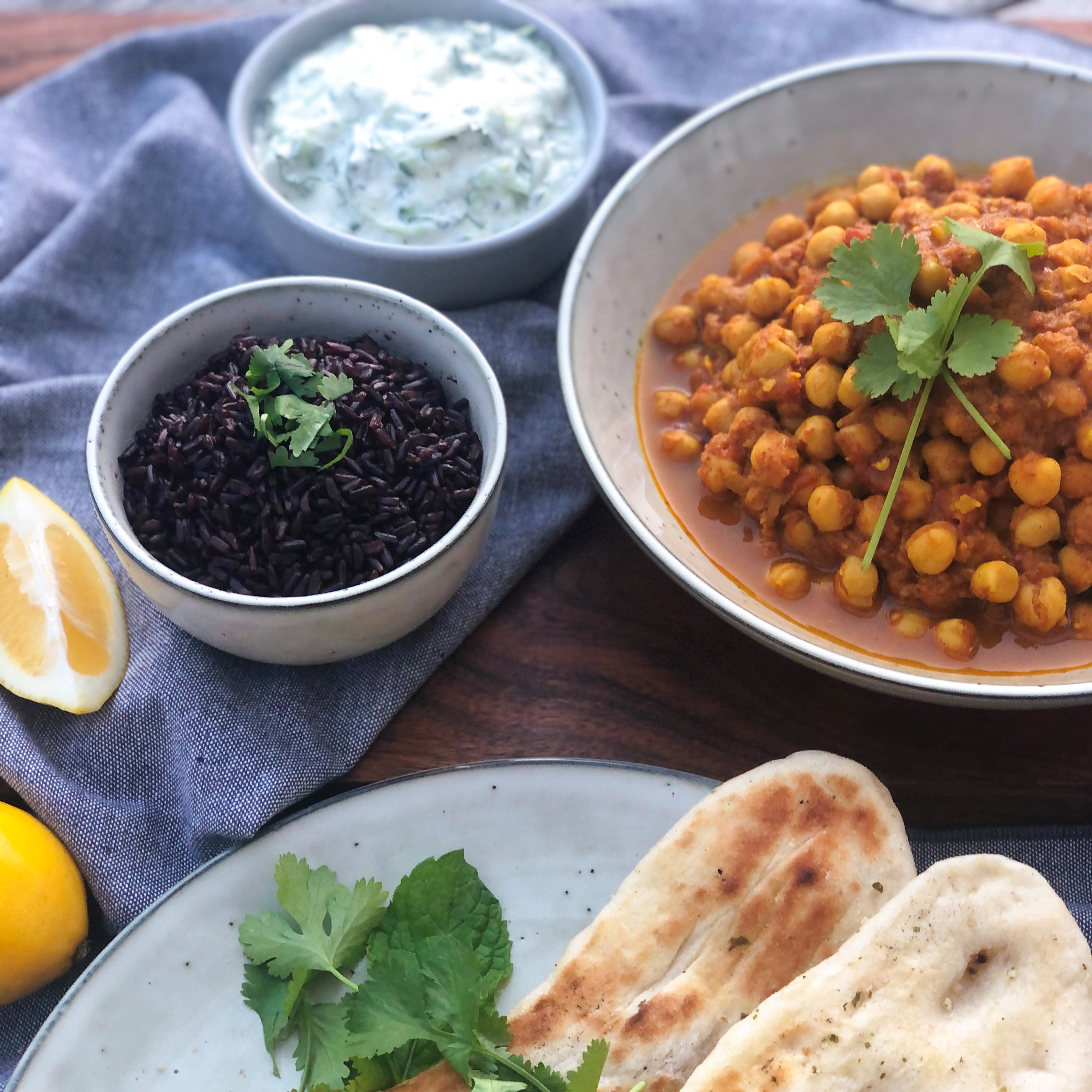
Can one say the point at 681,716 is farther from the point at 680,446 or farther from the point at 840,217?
the point at 840,217

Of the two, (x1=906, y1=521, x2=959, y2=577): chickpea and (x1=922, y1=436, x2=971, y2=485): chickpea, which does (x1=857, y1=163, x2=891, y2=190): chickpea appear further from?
(x1=906, y1=521, x2=959, y2=577): chickpea

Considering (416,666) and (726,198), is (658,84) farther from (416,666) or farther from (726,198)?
(416,666)

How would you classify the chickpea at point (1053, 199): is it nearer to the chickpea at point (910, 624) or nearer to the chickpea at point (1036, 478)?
the chickpea at point (1036, 478)

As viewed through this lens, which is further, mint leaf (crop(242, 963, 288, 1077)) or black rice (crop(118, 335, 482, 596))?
black rice (crop(118, 335, 482, 596))

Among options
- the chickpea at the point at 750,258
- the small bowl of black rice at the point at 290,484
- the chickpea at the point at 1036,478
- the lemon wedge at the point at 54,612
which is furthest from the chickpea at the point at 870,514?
the lemon wedge at the point at 54,612

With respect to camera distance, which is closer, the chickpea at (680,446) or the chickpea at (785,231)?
the chickpea at (680,446)

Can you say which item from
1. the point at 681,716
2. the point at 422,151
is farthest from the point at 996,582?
the point at 422,151

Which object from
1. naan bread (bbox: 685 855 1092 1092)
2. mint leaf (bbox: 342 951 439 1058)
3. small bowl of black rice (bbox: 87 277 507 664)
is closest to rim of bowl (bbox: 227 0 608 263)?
small bowl of black rice (bbox: 87 277 507 664)
